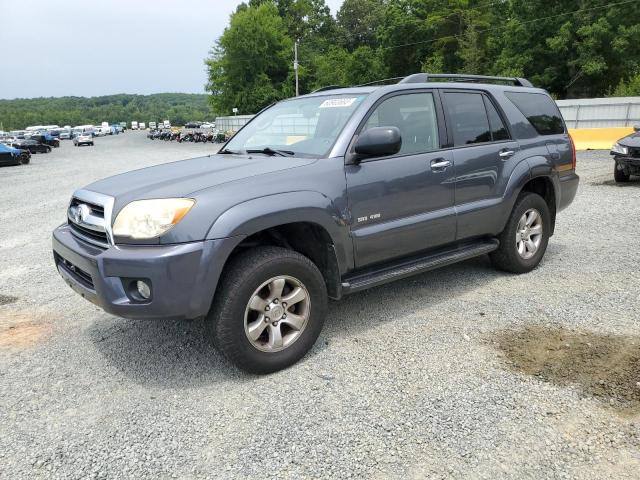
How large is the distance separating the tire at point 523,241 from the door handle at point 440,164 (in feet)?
3.68

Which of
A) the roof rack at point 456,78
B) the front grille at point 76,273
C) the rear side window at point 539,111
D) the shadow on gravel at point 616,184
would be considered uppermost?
the roof rack at point 456,78

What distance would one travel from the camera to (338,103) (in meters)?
4.12

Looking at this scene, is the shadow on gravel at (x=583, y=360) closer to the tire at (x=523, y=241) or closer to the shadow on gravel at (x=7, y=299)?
the tire at (x=523, y=241)

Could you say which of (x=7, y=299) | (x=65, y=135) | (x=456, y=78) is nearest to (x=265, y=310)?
(x=456, y=78)

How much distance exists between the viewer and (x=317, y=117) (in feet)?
13.6

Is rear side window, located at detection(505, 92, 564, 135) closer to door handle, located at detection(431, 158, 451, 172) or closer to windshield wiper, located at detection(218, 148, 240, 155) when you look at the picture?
door handle, located at detection(431, 158, 451, 172)

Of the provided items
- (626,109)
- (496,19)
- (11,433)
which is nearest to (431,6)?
(496,19)

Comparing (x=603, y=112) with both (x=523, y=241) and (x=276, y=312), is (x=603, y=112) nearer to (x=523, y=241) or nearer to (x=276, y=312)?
(x=523, y=241)

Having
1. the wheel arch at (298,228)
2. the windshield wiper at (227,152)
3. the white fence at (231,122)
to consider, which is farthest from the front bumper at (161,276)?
the white fence at (231,122)

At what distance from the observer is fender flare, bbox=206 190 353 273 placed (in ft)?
10.1

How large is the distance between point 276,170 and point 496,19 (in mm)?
59256

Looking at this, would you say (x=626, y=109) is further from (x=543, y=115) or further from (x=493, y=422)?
(x=493, y=422)

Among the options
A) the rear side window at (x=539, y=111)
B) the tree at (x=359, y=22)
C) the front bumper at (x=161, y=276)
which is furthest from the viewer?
the tree at (x=359, y=22)

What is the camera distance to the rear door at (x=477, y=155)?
14.5 ft
